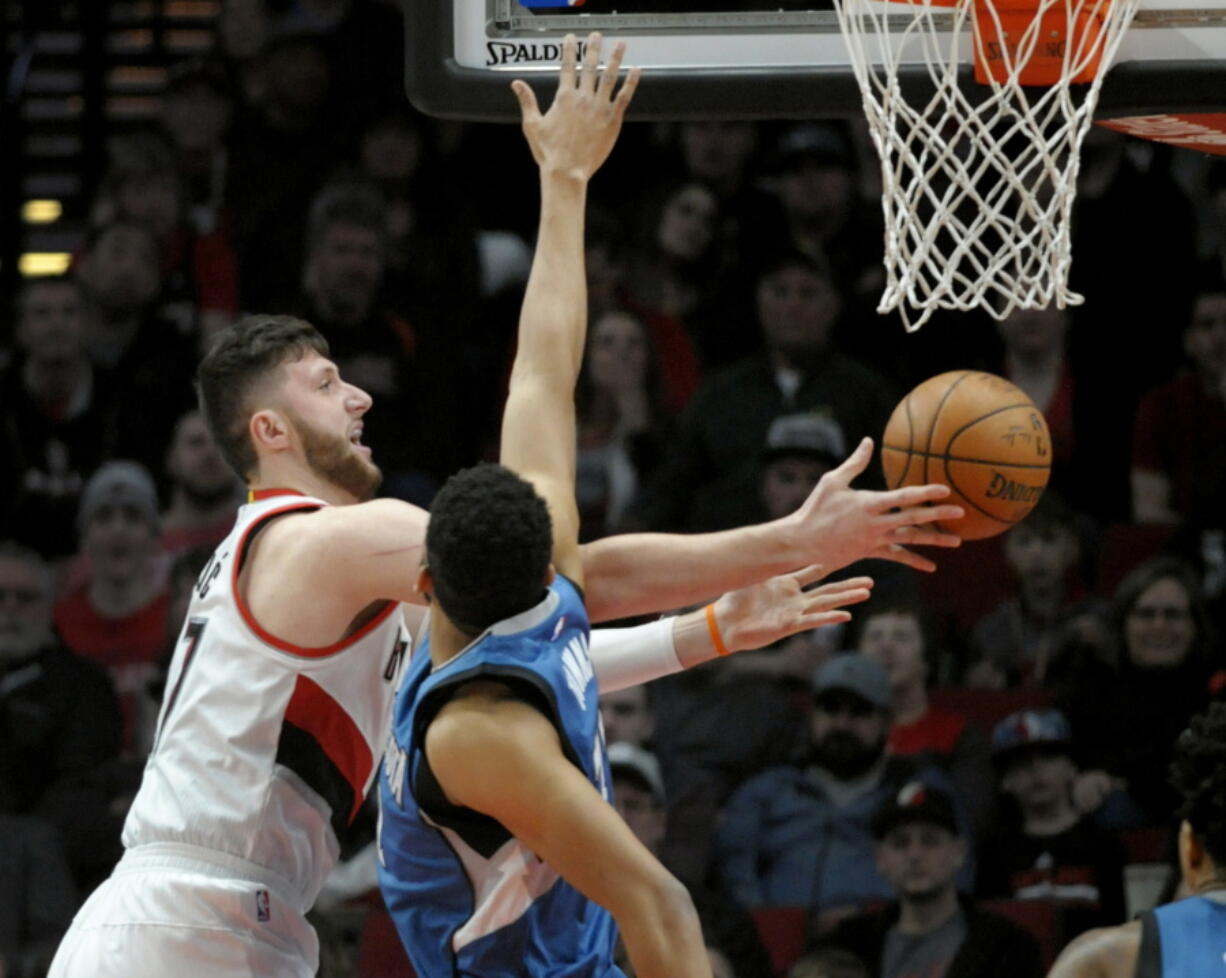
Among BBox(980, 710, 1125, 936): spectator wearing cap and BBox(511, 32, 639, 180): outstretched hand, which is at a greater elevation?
BBox(511, 32, 639, 180): outstretched hand

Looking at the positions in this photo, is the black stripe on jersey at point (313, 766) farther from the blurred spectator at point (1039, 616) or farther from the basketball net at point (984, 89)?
the blurred spectator at point (1039, 616)

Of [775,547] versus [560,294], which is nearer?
[775,547]

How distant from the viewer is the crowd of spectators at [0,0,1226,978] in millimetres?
6293

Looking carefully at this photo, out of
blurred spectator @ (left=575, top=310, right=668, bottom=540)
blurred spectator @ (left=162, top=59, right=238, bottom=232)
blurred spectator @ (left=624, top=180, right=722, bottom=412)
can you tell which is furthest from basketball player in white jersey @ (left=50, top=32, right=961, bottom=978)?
blurred spectator @ (left=162, top=59, right=238, bottom=232)

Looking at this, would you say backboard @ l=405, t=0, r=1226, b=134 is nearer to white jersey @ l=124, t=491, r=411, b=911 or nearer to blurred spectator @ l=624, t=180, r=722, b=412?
white jersey @ l=124, t=491, r=411, b=911

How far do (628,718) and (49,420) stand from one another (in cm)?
280

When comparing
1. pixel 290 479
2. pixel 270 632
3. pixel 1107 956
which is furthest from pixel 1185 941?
pixel 290 479

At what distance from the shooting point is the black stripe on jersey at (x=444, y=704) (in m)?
2.83

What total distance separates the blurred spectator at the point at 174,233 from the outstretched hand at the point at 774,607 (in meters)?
4.34

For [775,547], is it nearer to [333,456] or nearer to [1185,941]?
[333,456]

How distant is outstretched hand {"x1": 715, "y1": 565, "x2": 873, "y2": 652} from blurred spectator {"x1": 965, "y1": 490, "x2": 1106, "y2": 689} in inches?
121

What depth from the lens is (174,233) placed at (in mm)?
7918

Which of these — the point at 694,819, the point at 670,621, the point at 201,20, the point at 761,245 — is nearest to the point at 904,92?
the point at 670,621

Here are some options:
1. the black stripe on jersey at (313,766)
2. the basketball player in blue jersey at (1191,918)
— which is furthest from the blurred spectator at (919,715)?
the black stripe on jersey at (313,766)
